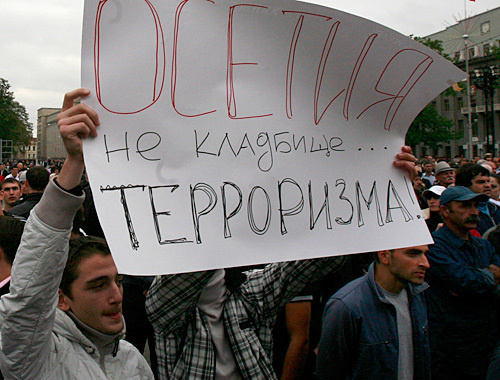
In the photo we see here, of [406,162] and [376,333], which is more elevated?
→ [406,162]

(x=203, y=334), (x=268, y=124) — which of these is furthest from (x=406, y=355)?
(x=268, y=124)

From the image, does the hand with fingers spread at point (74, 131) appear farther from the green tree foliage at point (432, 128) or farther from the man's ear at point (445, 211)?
the green tree foliage at point (432, 128)

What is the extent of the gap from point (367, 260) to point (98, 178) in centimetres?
340

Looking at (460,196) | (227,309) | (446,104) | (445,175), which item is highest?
(446,104)

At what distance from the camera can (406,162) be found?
224 centimetres

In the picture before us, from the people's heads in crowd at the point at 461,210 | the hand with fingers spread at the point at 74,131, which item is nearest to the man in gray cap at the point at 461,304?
the people's heads in crowd at the point at 461,210

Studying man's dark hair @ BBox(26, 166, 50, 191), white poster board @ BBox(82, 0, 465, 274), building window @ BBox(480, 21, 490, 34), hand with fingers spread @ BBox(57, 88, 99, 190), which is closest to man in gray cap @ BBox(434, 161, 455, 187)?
man's dark hair @ BBox(26, 166, 50, 191)

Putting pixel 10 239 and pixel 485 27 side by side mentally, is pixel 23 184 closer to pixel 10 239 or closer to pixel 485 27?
pixel 10 239

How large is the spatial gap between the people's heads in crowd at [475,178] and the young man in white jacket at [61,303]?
4.50m

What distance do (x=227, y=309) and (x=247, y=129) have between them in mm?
815

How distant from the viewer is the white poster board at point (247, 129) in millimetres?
1796

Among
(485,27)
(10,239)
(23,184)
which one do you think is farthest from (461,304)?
(485,27)

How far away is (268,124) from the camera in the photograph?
2.06 m

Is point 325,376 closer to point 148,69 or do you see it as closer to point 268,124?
point 268,124
